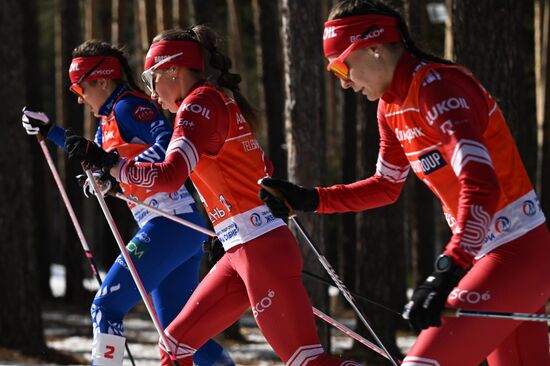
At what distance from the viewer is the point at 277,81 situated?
48.1ft

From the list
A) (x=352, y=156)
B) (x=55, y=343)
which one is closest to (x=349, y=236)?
(x=352, y=156)

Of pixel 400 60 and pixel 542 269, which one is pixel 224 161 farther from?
pixel 542 269

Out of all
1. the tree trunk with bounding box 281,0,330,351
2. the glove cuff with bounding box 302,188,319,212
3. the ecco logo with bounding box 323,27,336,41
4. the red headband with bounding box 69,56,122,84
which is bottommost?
the tree trunk with bounding box 281,0,330,351

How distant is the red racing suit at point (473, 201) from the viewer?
343 centimetres

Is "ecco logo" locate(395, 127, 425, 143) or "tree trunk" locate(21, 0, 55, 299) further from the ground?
"ecco logo" locate(395, 127, 425, 143)

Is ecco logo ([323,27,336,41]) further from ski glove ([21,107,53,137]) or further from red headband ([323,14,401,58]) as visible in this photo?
ski glove ([21,107,53,137])

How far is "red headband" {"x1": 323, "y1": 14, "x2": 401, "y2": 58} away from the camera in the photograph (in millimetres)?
3895

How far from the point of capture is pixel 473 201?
3371 millimetres

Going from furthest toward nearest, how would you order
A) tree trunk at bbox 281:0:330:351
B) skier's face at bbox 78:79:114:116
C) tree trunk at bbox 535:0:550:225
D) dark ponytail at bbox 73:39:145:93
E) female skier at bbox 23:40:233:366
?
tree trunk at bbox 535:0:550:225 < tree trunk at bbox 281:0:330:351 < dark ponytail at bbox 73:39:145:93 < skier's face at bbox 78:79:114:116 < female skier at bbox 23:40:233:366

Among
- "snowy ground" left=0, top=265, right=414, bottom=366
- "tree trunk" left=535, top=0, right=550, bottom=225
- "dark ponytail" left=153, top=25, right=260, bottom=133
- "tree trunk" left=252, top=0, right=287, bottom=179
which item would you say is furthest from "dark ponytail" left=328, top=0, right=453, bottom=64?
"tree trunk" left=535, top=0, right=550, bottom=225

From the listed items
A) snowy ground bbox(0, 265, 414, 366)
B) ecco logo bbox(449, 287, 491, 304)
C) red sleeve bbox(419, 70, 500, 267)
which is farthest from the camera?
snowy ground bbox(0, 265, 414, 366)

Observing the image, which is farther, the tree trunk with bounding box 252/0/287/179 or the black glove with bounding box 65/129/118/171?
the tree trunk with bounding box 252/0/287/179

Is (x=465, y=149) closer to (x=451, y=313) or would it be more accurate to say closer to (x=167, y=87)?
(x=451, y=313)

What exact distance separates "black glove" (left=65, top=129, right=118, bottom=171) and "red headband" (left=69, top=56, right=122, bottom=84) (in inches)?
45.5
